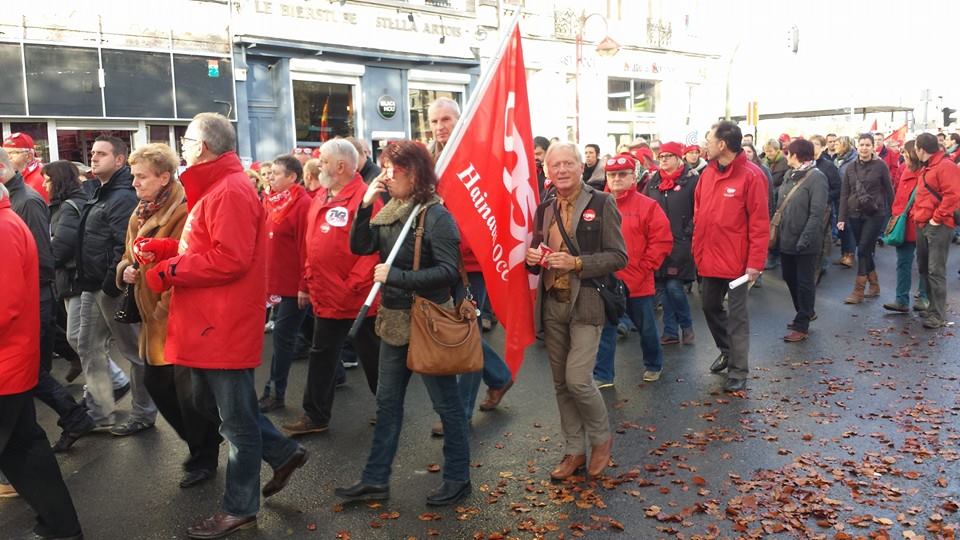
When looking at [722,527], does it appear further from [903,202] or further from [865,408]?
[903,202]

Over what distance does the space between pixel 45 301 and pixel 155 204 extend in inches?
46.2

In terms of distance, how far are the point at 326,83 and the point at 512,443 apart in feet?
51.9

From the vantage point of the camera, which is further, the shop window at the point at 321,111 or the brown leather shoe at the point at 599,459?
the shop window at the point at 321,111

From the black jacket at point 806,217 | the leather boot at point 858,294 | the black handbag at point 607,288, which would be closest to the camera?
the black handbag at point 607,288

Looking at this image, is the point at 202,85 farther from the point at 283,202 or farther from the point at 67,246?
the point at 283,202

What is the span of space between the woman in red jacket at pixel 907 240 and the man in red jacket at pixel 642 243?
12.6 feet

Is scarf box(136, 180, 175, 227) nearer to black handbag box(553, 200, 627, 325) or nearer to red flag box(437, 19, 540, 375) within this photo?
red flag box(437, 19, 540, 375)

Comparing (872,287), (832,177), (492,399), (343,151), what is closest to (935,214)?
(872,287)

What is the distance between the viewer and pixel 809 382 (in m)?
7.02

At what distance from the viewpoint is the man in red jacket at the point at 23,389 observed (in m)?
3.91

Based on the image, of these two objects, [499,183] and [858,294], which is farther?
[858,294]

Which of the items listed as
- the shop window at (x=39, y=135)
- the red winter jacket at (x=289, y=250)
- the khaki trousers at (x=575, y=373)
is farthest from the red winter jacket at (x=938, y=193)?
the shop window at (x=39, y=135)

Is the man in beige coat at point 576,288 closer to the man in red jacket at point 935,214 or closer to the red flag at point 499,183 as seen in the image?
the red flag at point 499,183

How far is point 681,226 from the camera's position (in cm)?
866
